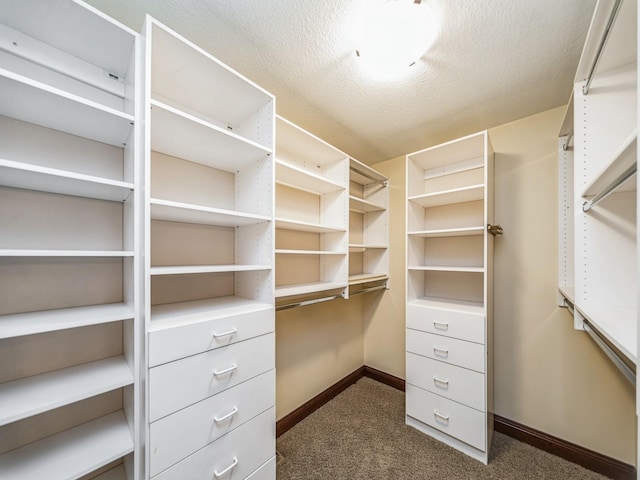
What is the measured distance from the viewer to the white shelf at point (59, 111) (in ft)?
2.52

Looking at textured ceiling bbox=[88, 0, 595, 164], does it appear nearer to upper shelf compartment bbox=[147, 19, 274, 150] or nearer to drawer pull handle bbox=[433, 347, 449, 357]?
upper shelf compartment bbox=[147, 19, 274, 150]

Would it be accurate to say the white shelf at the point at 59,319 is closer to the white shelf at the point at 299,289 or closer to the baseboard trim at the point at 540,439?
the white shelf at the point at 299,289

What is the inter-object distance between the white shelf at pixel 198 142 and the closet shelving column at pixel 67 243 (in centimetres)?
11

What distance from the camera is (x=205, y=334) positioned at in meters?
1.06

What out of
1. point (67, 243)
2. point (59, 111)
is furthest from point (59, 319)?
point (59, 111)

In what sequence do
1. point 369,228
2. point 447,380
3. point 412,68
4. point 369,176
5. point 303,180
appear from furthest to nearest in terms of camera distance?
point 369,228
point 369,176
point 303,180
point 447,380
point 412,68

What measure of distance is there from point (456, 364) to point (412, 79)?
6.15 feet

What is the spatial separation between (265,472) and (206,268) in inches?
43.1

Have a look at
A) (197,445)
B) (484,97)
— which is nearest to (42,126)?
(197,445)

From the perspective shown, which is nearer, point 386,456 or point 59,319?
point 59,319

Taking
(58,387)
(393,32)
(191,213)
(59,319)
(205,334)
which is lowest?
(58,387)

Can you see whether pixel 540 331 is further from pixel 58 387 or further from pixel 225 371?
pixel 58 387

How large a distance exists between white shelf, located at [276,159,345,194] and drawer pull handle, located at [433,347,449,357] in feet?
4.66

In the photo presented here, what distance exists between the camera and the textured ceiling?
106cm
